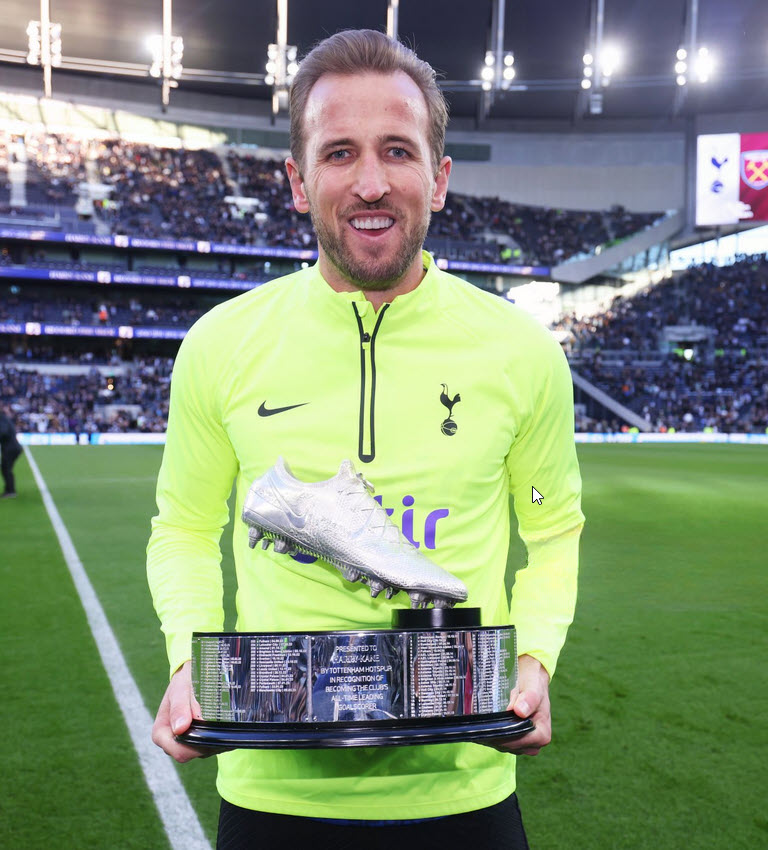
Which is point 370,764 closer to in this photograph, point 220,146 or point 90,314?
point 90,314

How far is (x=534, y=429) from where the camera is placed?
1.53 metres

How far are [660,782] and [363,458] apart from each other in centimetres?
261

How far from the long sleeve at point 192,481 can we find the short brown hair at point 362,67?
42cm

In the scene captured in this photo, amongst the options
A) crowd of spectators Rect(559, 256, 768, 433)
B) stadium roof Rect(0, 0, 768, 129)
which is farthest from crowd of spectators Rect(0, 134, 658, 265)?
crowd of spectators Rect(559, 256, 768, 433)

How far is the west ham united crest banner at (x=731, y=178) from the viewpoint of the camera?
39.3 meters

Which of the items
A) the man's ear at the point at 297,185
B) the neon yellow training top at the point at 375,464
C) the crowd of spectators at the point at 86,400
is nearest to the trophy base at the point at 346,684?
the neon yellow training top at the point at 375,464

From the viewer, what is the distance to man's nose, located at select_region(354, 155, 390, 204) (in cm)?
130

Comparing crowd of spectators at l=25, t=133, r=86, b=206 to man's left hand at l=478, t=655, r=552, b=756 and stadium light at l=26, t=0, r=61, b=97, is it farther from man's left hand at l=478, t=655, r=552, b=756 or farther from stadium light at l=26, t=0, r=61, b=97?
man's left hand at l=478, t=655, r=552, b=756

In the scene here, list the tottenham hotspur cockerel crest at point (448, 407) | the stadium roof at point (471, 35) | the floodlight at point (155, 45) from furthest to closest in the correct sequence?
the stadium roof at point (471, 35), the floodlight at point (155, 45), the tottenham hotspur cockerel crest at point (448, 407)

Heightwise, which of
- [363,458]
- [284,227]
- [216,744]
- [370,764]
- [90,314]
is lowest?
[370,764]

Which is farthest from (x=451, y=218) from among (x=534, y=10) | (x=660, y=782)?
(x=660, y=782)

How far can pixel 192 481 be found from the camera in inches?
61.2

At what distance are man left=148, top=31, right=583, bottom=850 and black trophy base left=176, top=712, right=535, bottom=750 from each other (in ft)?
0.44

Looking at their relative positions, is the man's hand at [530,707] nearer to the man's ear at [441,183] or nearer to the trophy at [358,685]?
the trophy at [358,685]
